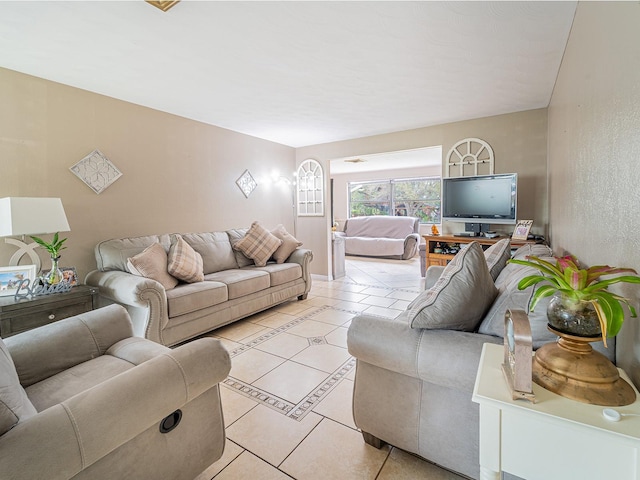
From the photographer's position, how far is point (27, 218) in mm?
2141

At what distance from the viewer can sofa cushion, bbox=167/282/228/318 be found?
2582 mm

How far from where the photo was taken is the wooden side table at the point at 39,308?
1.99 meters

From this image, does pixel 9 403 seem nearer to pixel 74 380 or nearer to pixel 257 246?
pixel 74 380

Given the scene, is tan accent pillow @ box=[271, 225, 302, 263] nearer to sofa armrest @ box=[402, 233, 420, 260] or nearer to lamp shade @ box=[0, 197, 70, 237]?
lamp shade @ box=[0, 197, 70, 237]

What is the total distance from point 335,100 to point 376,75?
66 centimetres

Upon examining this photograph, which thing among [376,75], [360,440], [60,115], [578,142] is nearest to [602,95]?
[578,142]

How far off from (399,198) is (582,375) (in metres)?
8.74

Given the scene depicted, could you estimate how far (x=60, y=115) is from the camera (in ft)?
8.78

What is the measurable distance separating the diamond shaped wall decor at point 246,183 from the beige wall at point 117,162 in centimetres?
8

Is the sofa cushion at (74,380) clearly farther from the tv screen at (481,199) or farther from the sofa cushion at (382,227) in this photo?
the sofa cushion at (382,227)

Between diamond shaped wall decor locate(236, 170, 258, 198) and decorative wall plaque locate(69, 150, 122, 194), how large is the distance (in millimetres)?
1668

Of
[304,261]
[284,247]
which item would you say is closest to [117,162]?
[284,247]

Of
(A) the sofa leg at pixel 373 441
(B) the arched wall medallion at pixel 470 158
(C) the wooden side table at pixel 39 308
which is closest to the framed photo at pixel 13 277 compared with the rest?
(C) the wooden side table at pixel 39 308

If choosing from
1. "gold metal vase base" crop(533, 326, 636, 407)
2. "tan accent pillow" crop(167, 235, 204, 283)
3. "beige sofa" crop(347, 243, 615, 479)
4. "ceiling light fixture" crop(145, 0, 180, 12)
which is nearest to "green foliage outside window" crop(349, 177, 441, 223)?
"tan accent pillow" crop(167, 235, 204, 283)
